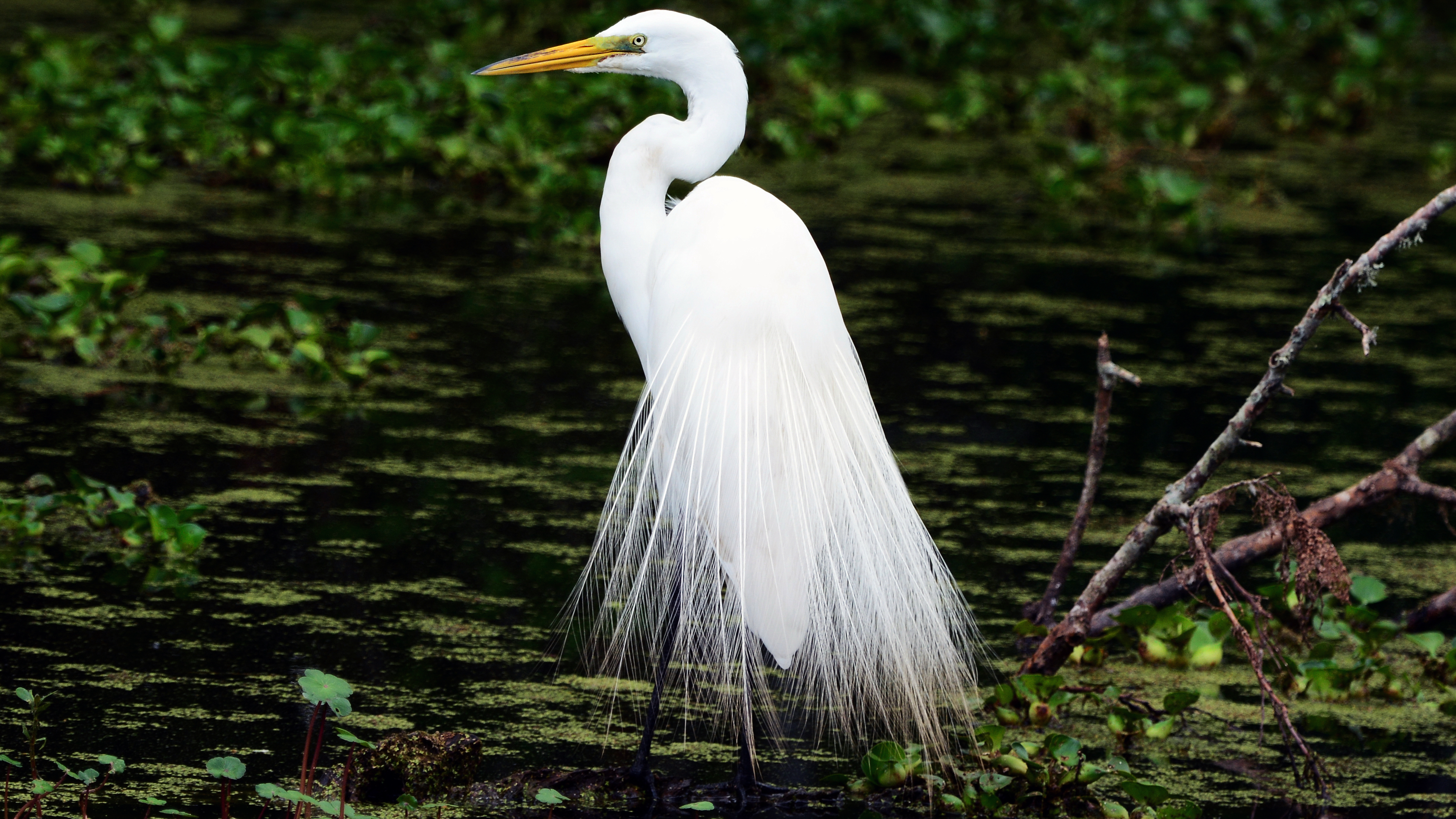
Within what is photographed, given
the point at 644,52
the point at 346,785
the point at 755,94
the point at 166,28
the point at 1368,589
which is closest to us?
the point at 346,785

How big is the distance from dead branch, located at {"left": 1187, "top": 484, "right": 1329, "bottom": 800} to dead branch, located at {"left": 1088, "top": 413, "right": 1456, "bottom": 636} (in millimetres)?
279

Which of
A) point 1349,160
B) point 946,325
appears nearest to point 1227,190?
point 1349,160

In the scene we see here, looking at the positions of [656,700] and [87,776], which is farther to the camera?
[656,700]

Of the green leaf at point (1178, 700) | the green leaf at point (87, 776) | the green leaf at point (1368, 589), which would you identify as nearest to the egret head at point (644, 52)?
the green leaf at point (1178, 700)

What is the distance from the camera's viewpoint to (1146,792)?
111 inches

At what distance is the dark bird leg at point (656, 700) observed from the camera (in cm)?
294

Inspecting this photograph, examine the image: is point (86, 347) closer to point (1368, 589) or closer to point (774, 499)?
point (774, 499)

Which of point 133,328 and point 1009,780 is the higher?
point 133,328

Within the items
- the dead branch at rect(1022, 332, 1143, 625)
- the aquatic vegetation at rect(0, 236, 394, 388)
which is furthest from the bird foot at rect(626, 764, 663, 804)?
the aquatic vegetation at rect(0, 236, 394, 388)

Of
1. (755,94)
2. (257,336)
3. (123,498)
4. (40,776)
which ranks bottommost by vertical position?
(40,776)

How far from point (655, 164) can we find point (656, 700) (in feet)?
3.56

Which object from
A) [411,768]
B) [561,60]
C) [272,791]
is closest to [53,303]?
[561,60]

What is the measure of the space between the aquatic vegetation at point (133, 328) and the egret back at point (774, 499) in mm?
2107

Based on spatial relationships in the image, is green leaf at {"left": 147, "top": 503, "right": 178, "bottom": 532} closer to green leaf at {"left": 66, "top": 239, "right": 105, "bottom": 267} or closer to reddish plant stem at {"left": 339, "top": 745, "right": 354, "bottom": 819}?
reddish plant stem at {"left": 339, "top": 745, "right": 354, "bottom": 819}
